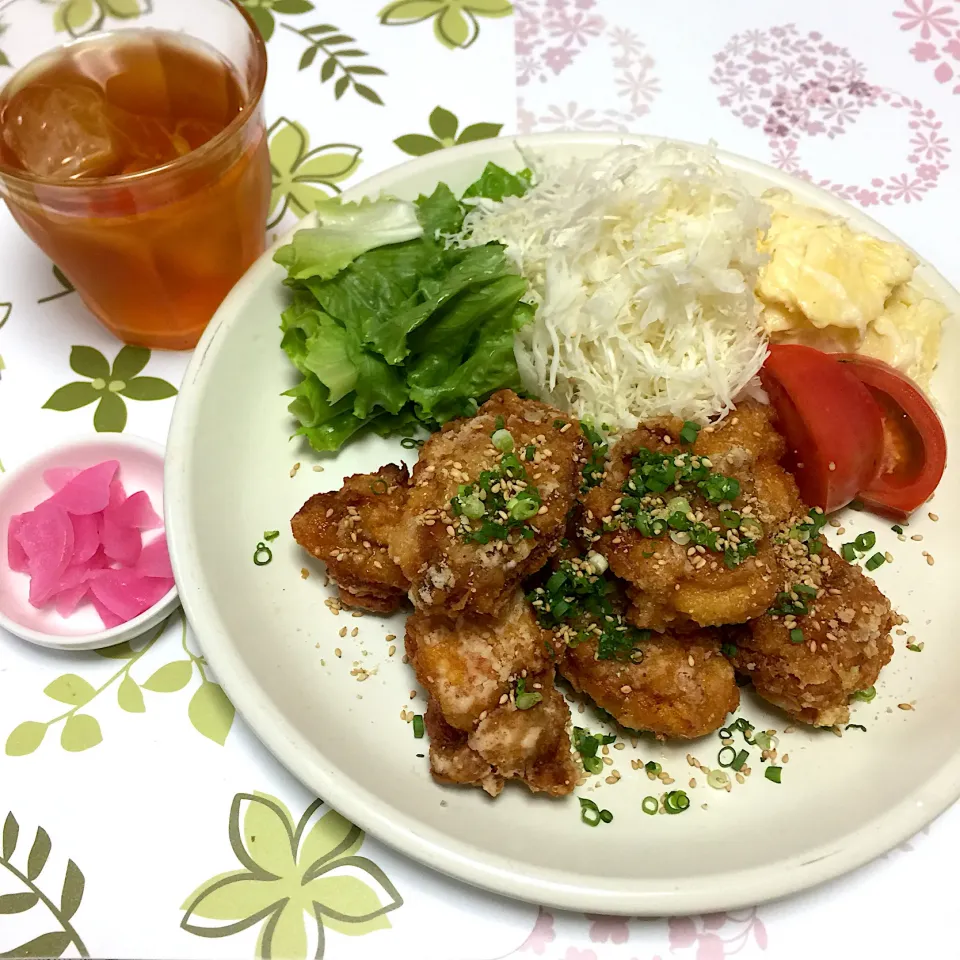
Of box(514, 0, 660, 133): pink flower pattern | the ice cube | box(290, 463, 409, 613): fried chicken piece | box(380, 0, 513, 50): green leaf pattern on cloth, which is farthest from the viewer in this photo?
box(380, 0, 513, 50): green leaf pattern on cloth

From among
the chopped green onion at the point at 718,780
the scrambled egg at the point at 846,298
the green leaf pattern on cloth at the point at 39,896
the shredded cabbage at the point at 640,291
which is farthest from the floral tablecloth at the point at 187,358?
the shredded cabbage at the point at 640,291

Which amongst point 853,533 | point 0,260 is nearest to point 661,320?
point 853,533

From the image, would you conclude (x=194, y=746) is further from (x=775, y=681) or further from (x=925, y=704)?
(x=925, y=704)

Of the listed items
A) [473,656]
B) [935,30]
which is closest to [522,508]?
[473,656]

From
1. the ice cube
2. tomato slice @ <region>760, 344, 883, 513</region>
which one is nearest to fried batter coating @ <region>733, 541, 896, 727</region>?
tomato slice @ <region>760, 344, 883, 513</region>

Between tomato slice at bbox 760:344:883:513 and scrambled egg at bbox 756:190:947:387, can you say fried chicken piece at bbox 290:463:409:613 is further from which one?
scrambled egg at bbox 756:190:947:387

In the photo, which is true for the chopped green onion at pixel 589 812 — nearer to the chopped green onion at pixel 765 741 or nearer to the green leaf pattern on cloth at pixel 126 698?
the chopped green onion at pixel 765 741

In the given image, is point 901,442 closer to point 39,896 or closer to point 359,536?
point 359,536
